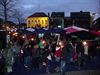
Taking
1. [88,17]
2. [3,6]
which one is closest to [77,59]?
[3,6]

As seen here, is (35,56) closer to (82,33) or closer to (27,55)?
(27,55)

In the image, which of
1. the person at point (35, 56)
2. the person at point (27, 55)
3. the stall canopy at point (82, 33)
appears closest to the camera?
the person at point (27, 55)

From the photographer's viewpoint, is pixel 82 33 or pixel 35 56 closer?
pixel 35 56

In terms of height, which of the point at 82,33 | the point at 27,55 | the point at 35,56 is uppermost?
the point at 82,33

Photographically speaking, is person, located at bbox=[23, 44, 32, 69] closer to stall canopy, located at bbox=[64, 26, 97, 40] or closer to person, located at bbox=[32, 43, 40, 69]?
person, located at bbox=[32, 43, 40, 69]

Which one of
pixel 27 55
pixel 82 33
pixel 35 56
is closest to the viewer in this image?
pixel 27 55

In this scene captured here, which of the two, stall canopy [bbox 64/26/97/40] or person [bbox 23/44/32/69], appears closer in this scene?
person [bbox 23/44/32/69]

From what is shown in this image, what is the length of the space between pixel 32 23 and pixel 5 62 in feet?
471

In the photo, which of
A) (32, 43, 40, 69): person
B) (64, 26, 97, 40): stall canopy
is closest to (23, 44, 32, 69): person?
(32, 43, 40, 69): person

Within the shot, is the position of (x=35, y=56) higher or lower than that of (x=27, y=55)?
lower

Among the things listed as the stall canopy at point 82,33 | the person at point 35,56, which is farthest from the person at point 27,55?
the stall canopy at point 82,33

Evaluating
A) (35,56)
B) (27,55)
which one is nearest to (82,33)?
(35,56)

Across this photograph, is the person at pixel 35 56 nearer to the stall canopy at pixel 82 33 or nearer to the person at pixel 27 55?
the person at pixel 27 55

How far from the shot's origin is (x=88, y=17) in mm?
151750
